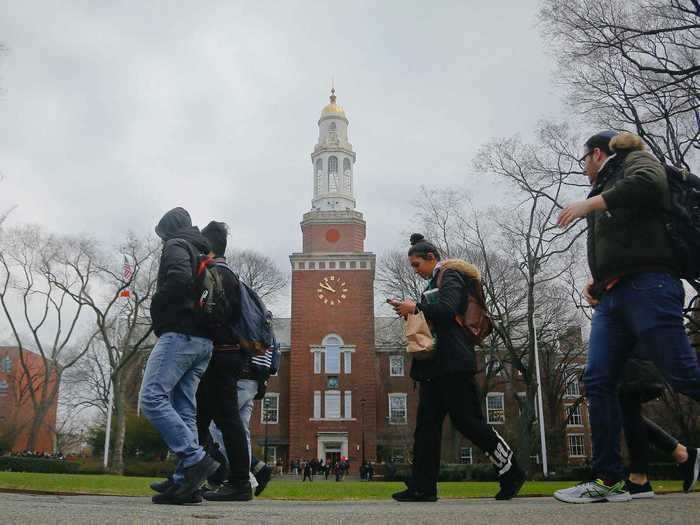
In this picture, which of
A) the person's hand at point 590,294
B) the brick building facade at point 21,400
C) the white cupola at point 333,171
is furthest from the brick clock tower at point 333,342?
the person's hand at point 590,294

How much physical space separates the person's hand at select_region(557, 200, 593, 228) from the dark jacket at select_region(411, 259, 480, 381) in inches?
56.8

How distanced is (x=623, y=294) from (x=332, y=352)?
42.9 m

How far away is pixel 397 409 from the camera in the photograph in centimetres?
5012

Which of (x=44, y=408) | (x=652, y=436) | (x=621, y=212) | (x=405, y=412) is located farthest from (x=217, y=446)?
(x=405, y=412)

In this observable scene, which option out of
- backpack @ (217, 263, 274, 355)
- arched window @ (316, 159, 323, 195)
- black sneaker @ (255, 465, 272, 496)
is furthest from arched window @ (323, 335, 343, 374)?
backpack @ (217, 263, 274, 355)

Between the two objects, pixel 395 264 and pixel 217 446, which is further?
pixel 395 264

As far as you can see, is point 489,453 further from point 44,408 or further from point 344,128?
point 344,128

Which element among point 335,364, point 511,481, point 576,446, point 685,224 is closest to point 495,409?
point 576,446

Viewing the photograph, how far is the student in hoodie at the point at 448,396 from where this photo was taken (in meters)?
4.97

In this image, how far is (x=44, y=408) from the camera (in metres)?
36.6

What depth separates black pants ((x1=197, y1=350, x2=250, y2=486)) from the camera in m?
5.01

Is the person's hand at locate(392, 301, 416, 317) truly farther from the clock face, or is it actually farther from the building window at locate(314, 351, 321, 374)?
the building window at locate(314, 351, 321, 374)

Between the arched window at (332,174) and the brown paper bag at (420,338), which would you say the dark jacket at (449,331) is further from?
the arched window at (332,174)

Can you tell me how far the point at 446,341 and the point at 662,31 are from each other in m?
12.9
